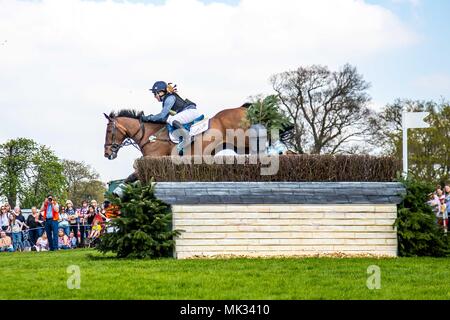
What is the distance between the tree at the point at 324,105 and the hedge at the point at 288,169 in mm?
24453

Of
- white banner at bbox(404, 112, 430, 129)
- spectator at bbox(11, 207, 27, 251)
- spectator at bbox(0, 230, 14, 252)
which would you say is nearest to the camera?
white banner at bbox(404, 112, 430, 129)

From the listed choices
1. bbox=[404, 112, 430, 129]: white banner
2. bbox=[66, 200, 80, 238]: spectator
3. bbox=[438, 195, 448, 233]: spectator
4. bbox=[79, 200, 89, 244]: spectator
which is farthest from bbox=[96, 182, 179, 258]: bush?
bbox=[66, 200, 80, 238]: spectator

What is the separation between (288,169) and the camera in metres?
17.2

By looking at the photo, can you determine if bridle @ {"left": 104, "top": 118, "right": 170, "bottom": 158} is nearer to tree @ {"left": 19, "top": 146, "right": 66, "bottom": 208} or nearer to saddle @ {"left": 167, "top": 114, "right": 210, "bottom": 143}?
A: saddle @ {"left": 167, "top": 114, "right": 210, "bottom": 143}

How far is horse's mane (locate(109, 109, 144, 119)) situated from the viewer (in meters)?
21.0

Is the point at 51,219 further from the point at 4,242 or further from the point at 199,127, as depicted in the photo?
the point at 199,127

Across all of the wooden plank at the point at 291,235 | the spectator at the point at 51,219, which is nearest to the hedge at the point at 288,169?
the wooden plank at the point at 291,235

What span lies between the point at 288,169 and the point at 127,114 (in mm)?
5570

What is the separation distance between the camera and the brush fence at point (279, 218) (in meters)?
16.2

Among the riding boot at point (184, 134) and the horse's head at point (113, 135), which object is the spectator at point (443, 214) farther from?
the horse's head at point (113, 135)

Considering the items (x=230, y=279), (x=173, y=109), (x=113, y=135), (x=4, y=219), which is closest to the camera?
(x=230, y=279)

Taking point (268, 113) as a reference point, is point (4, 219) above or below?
below

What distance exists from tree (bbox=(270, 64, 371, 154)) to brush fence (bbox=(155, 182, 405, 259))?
2539 cm

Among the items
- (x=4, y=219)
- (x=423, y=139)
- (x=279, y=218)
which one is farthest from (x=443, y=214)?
(x=423, y=139)
